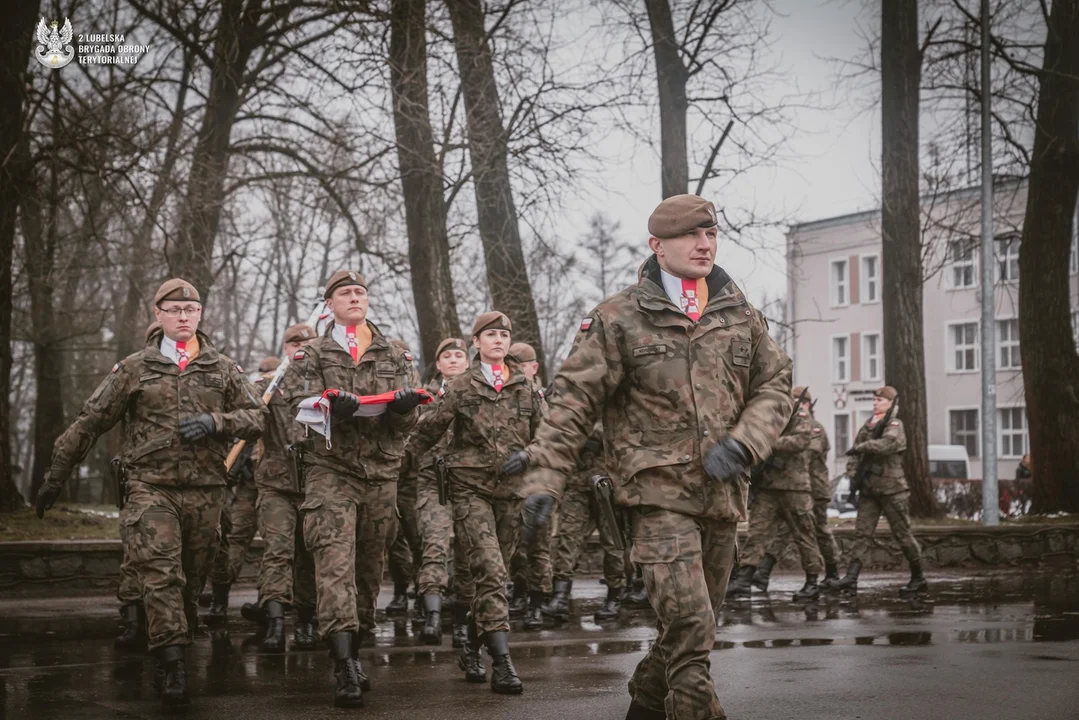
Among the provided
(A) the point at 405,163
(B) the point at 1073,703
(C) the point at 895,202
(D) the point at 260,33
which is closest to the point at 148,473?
(B) the point at 1073,703

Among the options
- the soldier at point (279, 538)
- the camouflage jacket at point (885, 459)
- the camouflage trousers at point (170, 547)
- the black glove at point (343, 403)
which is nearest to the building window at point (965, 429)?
the camouflage jacket at point (885, 459)

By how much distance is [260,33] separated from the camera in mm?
18406

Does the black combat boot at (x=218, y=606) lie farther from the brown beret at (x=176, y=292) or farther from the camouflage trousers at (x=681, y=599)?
the camouflage trousers at (x=681, y=599)

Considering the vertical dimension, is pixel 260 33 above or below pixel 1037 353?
above

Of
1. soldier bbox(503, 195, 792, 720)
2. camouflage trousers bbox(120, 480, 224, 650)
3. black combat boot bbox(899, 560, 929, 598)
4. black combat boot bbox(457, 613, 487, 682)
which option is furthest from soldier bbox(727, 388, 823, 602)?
soldier bbox(503, 195, 792, 720)

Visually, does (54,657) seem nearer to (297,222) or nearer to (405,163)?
(405,163)

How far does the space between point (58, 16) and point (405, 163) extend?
14.8 feet

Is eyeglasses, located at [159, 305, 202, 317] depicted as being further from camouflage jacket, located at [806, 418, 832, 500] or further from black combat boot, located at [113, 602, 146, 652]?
camouflage jacket, located at [806, 418, 832, 500]

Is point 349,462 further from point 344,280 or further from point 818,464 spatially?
point 818,464

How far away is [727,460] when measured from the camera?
499cm

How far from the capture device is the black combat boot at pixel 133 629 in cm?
955

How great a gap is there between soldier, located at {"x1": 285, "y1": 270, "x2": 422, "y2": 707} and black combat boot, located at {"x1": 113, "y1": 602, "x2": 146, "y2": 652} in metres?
2.63

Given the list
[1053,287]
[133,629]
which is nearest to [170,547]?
[133,629]

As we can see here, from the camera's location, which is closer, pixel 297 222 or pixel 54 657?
pixel 54 657
